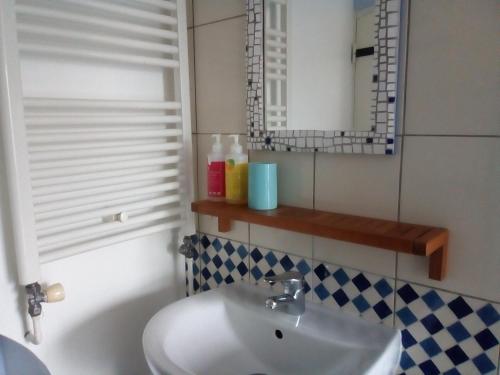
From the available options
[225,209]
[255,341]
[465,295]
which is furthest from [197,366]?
[465,295]

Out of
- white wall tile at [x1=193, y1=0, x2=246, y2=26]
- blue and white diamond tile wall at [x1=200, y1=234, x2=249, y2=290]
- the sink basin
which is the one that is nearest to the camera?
the sink basin

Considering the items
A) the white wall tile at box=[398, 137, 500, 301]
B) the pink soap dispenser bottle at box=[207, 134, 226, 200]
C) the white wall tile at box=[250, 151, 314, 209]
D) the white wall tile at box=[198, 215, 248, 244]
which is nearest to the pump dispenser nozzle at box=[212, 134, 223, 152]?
the pink soap dispenser bottle at box=[207, 134, 226, 200]

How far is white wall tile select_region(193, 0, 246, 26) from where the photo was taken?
1234 millimetres

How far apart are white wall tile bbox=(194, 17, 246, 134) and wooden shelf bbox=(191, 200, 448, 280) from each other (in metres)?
0.30

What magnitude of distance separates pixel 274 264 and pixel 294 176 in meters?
0.27

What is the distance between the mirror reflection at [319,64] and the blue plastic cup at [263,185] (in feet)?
0.45

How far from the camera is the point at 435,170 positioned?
0.93 m

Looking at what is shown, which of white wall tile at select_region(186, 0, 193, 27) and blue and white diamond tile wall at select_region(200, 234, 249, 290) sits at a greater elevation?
white wall tile at select_region(186, 0, 193, 27)

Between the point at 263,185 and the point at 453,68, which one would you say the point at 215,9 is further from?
the point at 453,68

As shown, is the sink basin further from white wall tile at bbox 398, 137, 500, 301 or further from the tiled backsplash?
white wall tile at bbox 398, 137, 500, 301

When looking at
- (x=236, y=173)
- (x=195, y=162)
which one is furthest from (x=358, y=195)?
(x=195, y=162)

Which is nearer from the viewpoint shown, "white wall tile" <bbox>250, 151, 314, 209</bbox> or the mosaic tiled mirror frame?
the mosaic tiled mirror frame

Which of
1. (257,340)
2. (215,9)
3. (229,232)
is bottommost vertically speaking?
(257,340)

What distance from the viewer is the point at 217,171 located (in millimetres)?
1249
